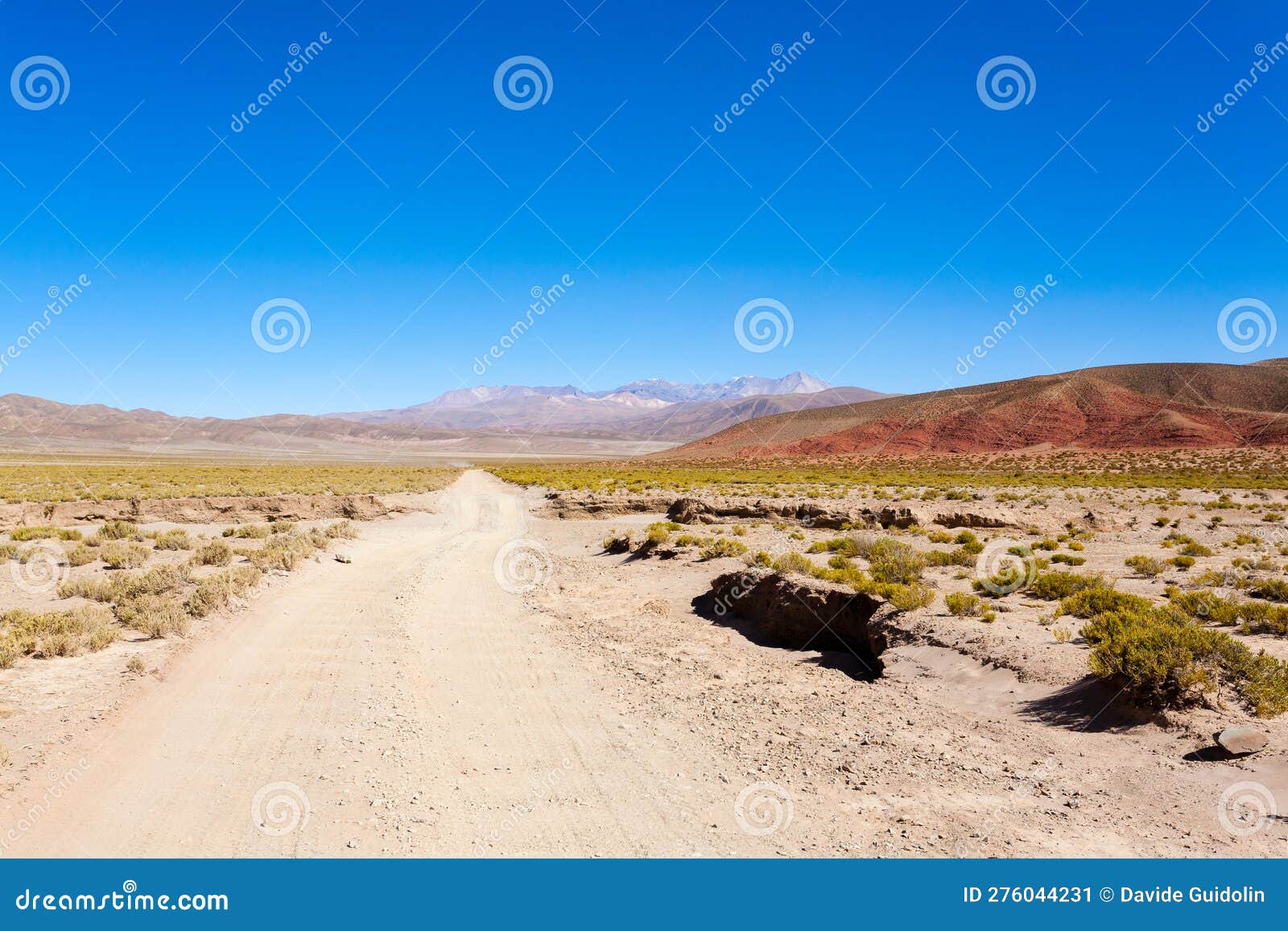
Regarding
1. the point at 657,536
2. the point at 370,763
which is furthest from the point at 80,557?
the point at 370,763

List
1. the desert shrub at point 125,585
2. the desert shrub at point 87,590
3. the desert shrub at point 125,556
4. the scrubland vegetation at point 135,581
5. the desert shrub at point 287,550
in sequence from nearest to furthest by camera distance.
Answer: the scrubland vegetation at point 135,581
the desert shrub at point 125,585
the desert shrub at point 87,590
the desert shrub at point 287,550
the desert shrub at point 125,556

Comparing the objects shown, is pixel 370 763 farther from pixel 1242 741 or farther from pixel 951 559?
pixel 951 559

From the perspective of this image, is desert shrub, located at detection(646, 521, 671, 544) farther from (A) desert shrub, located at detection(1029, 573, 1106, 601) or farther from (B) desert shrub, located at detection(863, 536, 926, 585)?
(A) desert shrub, located at detection(1029, 573, 1106, 601)

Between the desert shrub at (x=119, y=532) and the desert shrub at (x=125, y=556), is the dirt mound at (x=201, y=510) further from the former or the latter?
the desert shrub at (x=125, y=556)

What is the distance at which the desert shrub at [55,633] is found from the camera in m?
9.28

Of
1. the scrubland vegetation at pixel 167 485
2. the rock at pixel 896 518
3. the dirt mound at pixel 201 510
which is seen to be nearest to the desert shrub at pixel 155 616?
the dirt mound at pixel 201 510

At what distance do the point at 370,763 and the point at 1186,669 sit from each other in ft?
26.9

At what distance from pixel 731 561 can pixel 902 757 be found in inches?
432

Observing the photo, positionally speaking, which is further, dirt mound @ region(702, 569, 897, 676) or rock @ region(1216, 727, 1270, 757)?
dirt mound @ region(702, 569, 897, 676)

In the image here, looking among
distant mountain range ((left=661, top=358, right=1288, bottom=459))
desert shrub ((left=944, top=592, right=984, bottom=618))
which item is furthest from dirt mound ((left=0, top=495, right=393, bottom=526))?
distant mountain range ((left=661, top=358, right=1288, bottom=459))

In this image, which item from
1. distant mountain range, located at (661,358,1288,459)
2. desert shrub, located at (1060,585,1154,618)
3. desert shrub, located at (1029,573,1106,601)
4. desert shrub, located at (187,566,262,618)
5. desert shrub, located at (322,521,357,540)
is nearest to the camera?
desert shrub, located at (1060,585,1154,618)

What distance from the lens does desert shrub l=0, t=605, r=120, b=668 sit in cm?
928

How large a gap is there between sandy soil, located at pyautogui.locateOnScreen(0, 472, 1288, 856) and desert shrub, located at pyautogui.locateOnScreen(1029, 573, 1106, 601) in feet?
9.13

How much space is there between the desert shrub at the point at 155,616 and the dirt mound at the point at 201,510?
16893mm
